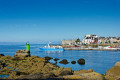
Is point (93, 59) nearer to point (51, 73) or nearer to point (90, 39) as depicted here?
point (51, 73)

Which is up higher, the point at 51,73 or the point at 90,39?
the point at 90,39

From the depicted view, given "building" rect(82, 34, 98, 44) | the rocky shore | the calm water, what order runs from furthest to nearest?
"building" rect(82, 34, 98, 44) < the calm water < the rocky shore

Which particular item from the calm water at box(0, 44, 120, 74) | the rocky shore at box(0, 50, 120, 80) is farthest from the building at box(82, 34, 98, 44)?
the rocky shore at box(0, 50, 120, 80)

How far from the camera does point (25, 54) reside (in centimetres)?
3238

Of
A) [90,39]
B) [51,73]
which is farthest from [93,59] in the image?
[90,39]

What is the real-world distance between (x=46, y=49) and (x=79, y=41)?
80.3 metres

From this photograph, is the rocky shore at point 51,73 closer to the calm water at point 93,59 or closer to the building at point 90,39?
the calm water at point 93,59

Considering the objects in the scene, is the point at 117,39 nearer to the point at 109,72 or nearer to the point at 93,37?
the point at 93,37

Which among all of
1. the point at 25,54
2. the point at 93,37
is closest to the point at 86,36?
the point at 93,37

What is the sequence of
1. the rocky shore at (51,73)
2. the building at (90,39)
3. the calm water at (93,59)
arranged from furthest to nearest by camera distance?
the building at (90,39)
the calm water at (93,59)
the rocky shore at (51,73)

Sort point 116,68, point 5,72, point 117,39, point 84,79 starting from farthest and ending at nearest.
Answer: point 117,39 → point 5,72 → point 116,68 → point 84,79

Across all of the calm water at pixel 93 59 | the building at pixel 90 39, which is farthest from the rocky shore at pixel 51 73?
the building at pixel 90 39

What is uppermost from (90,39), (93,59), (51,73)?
(90,39)

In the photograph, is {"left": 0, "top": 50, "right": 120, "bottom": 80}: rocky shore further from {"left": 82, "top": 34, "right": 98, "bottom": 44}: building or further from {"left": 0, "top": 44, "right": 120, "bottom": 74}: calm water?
{"left": 82, "top": 34, "right": 98, "bottom": 44}: building
